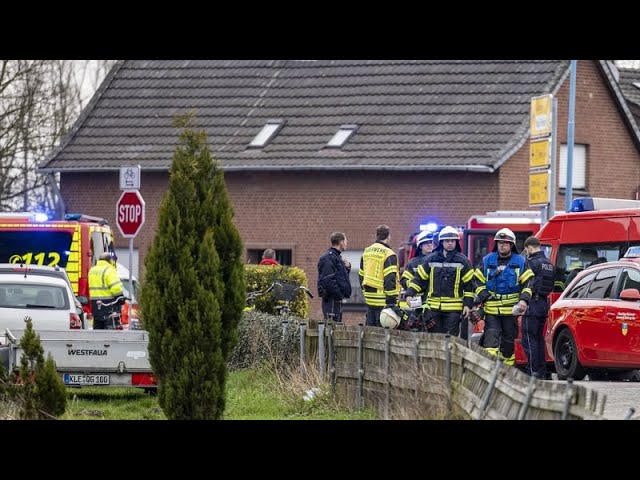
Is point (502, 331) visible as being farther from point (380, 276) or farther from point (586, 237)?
point (586, 237)

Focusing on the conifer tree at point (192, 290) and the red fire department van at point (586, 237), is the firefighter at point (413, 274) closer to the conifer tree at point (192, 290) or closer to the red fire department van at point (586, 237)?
the red fire department van at point (586, 237)

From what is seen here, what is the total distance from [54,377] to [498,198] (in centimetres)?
2486

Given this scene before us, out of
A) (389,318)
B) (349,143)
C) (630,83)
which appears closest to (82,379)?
(389,318)

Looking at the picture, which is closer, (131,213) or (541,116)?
(131,213)

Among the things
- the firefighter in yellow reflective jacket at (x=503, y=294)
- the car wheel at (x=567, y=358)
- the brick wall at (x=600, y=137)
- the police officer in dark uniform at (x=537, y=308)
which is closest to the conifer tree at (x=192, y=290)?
the firefighter in yellow reflective jacket at (x=503, y=294)

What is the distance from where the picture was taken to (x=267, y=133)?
39.9m

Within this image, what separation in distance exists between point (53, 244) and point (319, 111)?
1683 centimetres

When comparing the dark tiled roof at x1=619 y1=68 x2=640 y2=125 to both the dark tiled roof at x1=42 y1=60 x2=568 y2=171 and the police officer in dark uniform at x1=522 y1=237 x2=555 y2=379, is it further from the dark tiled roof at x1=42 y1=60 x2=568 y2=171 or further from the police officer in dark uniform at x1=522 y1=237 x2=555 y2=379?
the police officer in dark uniform at x1=522 y1=237 x2=555 y2=379

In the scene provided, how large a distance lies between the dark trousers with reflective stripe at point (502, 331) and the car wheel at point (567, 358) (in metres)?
2.04

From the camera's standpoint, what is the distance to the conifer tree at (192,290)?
11.9m

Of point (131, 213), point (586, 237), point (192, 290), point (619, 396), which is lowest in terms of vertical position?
point (619, 396)
